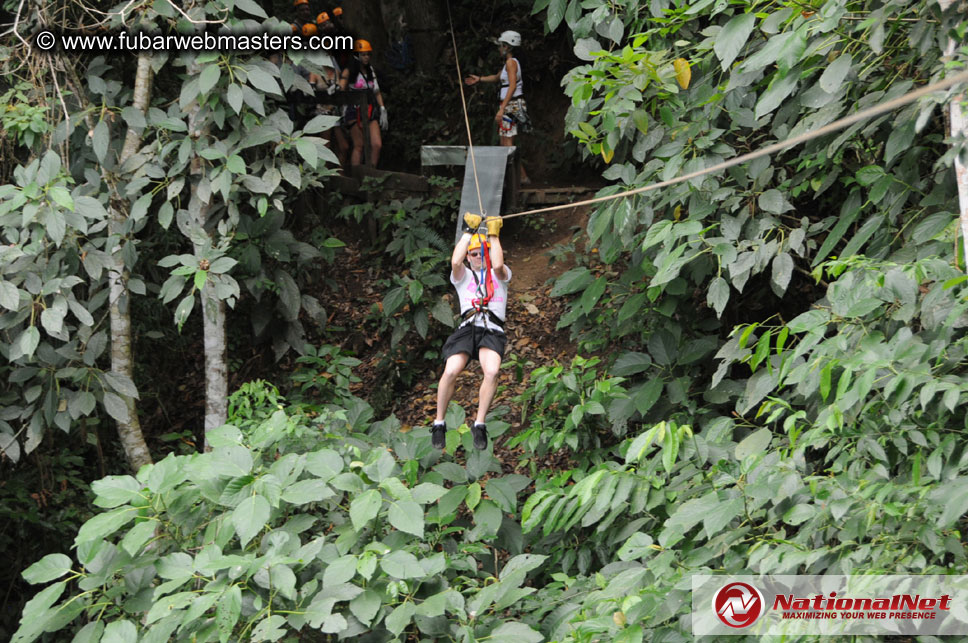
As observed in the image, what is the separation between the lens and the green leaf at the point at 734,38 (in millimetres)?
3725

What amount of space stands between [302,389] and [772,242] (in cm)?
359

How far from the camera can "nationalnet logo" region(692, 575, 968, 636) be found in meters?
2.80

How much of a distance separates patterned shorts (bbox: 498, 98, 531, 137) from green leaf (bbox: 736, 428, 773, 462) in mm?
4423

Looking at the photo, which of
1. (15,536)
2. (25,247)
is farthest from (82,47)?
(15,536)

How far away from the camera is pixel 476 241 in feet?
15.0

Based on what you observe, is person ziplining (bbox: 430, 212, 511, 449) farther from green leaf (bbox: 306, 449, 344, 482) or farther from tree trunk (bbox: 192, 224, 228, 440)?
tree trunk (bbox: 192, 224, 228, 440)

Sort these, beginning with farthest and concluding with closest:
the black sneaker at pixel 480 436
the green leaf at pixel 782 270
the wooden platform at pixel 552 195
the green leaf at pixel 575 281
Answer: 1. the wooden platform at pixel 552 195
2. the green leaf at pixel 575 281
3. the black sneaker at pixel 480 436
4. the green leaf at pixel 782 270

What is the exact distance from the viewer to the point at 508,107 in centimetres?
779

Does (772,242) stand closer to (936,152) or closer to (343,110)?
(936,152)

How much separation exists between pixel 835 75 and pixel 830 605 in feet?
7.01

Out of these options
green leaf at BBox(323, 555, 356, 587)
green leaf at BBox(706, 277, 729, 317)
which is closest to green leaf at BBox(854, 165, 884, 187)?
green leaf at BBox(706, 277, 729, 317)

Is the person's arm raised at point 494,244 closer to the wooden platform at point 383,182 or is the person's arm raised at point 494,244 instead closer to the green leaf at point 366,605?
the green leaf at point 366,605

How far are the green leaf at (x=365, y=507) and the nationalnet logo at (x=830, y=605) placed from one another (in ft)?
4.57

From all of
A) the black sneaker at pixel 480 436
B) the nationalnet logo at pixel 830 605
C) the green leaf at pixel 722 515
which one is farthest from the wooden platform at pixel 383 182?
the nationalnet logo at pixel 830 605
